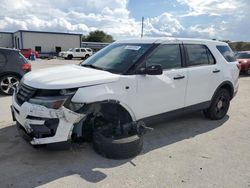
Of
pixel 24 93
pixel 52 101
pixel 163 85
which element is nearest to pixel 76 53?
pixel 163 85

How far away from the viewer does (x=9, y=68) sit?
8.58 meters

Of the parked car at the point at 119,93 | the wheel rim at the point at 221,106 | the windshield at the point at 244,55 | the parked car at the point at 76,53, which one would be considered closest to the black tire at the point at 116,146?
the parked car at the point at 119,93

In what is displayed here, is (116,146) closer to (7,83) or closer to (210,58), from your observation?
(210,58)

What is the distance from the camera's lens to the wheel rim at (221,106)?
6.23 metres

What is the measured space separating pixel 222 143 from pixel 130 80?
2.05m

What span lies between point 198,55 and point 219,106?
140cm

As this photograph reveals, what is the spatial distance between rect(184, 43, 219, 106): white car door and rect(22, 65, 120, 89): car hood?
1764 millimetres

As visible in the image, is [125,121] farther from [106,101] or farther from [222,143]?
[222,143]

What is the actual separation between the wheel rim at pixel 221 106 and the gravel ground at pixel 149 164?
852 millimetres

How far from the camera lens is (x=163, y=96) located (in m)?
4.82

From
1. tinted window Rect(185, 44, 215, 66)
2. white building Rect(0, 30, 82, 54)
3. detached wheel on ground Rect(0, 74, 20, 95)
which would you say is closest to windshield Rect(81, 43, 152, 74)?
tinted window Rect(185, 44, 215, 66)

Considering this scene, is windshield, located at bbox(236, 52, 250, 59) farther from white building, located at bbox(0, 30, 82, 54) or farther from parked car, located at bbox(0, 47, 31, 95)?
white building, located at bbox(0, 30, 82, 54)

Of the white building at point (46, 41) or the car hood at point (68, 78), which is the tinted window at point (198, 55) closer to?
the car hood at point (68, 78)

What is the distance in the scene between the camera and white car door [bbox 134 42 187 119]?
452 cm
